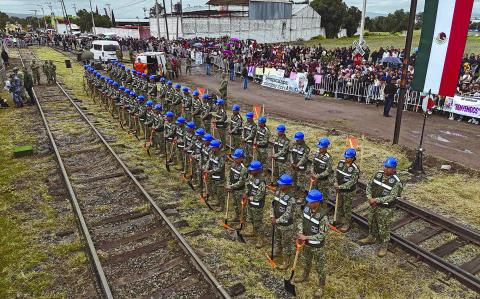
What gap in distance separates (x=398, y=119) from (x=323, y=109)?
7107mm

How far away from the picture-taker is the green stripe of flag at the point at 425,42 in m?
11.7

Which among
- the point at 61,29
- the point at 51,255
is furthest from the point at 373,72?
the point at 61,29

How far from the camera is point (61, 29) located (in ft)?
331

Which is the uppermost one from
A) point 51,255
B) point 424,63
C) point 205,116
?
point 424,63

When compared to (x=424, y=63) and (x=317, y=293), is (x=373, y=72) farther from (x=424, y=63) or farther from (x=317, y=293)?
(x=317, y=293)

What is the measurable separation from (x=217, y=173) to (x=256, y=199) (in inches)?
74.6

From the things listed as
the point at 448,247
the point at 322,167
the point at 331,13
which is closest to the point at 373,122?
the point at 322,167

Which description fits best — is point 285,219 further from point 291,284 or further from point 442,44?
point 442,44

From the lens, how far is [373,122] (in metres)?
17.9

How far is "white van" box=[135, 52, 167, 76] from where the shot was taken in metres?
30.5

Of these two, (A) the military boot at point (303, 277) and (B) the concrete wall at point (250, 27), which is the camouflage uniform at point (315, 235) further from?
(B) the concrete wall at point (250, 27)

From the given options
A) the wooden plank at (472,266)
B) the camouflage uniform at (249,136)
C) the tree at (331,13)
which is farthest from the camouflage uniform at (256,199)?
the tree at (331,13)

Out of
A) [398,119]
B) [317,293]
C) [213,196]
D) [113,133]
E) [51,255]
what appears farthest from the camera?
[113,133]

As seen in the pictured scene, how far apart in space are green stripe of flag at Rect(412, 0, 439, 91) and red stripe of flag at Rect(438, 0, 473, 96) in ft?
1.92
